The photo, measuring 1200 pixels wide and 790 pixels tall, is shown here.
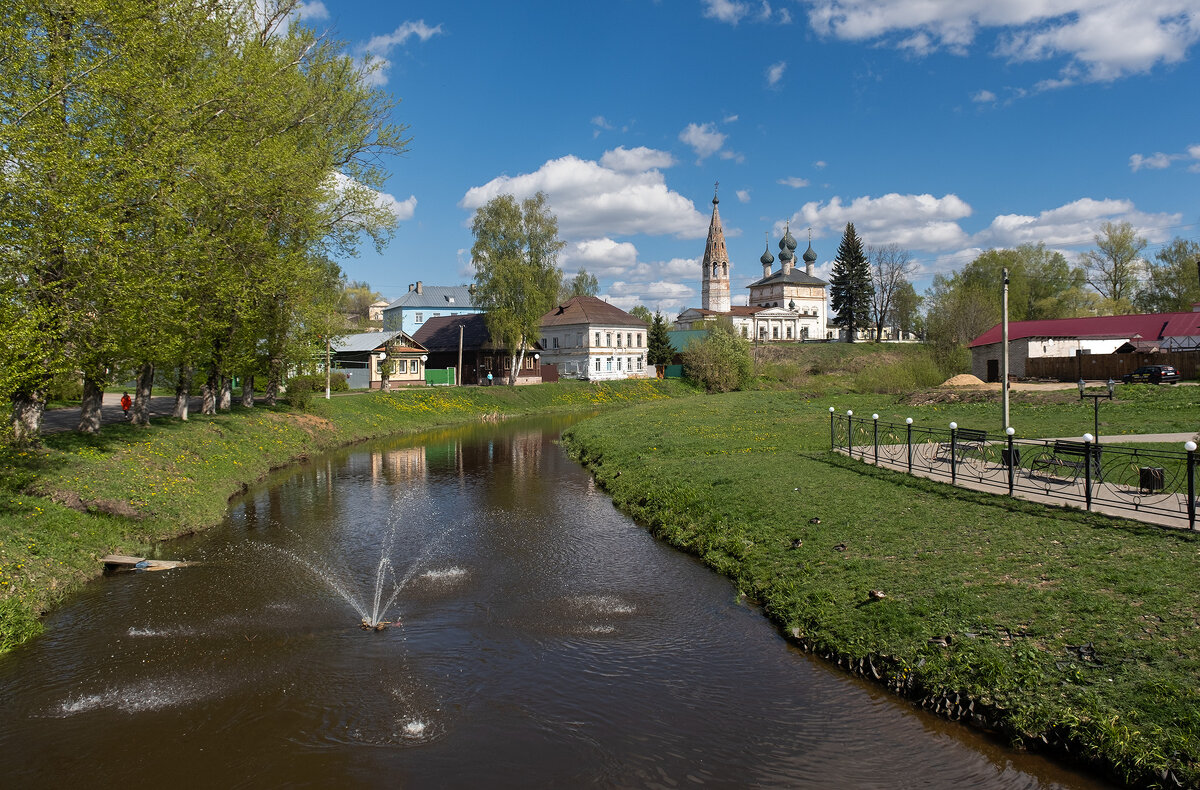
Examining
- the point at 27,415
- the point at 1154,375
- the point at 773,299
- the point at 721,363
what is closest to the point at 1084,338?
the point at 1154,375

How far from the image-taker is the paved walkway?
39.3 feet

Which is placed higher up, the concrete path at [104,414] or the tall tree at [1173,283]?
the tall tree at [1173,283]

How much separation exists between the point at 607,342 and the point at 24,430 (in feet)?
211

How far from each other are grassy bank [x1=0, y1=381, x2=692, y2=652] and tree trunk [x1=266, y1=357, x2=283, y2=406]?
145cm

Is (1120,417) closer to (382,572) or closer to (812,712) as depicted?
(812,712)

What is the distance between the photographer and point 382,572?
14758 millimetres

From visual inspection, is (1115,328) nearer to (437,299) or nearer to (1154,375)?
(1154,375)

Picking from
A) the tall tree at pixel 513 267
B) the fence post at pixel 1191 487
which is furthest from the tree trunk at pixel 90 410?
the tall tree at pixel 513 267

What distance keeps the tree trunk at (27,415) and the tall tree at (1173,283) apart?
90369 millimetres

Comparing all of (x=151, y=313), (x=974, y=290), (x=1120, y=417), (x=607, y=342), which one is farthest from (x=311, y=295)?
(x=974, y=290)

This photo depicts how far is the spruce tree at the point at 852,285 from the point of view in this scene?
337 feet

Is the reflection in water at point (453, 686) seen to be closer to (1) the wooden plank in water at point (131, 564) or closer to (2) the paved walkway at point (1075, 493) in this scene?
(1) the wooden plank in water at point (131, 564)

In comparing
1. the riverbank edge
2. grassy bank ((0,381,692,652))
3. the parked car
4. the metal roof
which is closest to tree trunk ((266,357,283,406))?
grassy bank ((0,381,692,652))

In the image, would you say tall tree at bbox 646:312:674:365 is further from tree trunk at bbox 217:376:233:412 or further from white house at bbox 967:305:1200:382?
tree trunk at bbox 217:376:233:412
